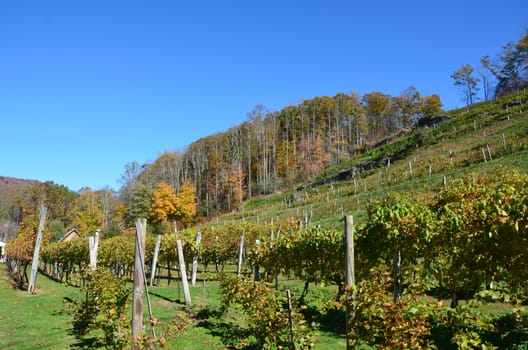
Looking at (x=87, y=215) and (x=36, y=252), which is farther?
(x=87, y=215)

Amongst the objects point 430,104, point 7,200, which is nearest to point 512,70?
point 430,104

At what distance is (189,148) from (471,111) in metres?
51.5

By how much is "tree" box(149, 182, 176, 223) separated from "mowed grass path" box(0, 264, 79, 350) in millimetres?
43098

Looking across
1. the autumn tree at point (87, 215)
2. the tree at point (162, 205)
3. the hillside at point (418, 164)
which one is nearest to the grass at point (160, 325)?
the hillside at point (418, 164)

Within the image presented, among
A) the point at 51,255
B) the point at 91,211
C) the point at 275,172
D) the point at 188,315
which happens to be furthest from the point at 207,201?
the point at 188,315

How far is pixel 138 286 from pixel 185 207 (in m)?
58.7

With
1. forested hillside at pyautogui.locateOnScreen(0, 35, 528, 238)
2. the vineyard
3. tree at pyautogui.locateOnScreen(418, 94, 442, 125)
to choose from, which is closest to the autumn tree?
forested hillside at pyautogui.locateOnScreen(0, 35, 528, 238)

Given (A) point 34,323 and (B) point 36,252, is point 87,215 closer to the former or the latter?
(B) point 36,252

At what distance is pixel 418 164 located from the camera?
43500mm

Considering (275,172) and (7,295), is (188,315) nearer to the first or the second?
(7,295)

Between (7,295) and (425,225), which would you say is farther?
(7,295)

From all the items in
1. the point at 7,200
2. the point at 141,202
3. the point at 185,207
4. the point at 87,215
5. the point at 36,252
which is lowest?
the point at 36,252

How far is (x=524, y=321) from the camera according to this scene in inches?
132

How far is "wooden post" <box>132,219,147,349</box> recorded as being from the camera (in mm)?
5734
